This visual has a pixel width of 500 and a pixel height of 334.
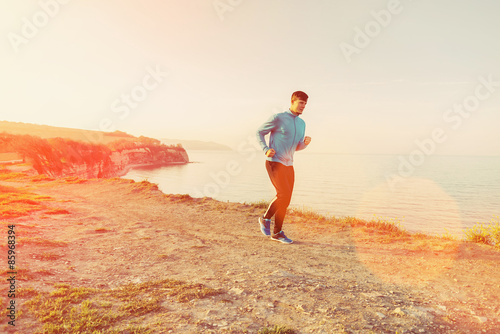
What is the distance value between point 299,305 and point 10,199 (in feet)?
48.2

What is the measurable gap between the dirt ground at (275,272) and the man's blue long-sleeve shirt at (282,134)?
2298 mm

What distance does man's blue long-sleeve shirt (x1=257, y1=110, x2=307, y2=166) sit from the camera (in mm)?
6938

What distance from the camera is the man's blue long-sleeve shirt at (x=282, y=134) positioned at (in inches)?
273

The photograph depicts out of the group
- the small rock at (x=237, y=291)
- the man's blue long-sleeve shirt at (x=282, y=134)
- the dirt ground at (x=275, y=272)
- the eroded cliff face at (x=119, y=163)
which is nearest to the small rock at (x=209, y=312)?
the dirt ground at (x=275, y=272)

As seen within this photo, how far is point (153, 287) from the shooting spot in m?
4.33

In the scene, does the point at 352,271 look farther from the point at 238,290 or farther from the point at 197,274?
the point at 197,274

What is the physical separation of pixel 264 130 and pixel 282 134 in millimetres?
459

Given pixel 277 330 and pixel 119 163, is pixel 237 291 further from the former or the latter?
pixel 119 163

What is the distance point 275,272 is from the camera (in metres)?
5.07

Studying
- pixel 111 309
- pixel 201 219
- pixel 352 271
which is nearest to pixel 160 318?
pixel 111 309

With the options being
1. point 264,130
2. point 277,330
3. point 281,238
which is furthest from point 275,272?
point 264,130

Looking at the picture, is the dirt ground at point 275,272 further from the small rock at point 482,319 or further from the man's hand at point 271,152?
the man's hand at point 271,152

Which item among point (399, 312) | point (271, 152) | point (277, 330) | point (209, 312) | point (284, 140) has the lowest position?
point (209, 312)

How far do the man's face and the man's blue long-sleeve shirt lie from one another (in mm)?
105
